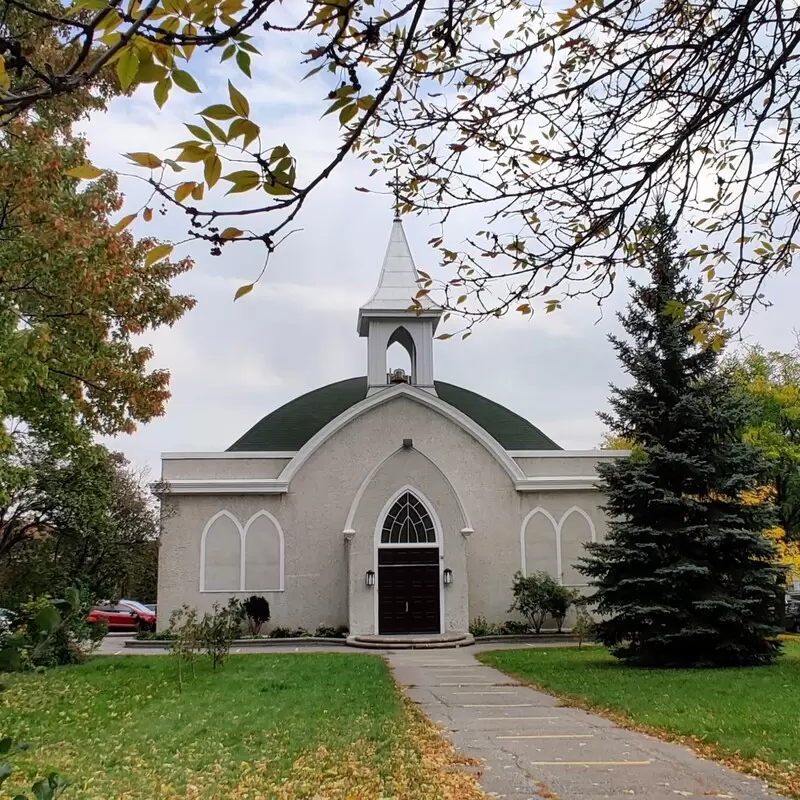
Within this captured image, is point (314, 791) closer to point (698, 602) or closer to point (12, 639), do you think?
point (12, 639)

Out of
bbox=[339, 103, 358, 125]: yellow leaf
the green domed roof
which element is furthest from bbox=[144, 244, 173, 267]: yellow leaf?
the green domed roof

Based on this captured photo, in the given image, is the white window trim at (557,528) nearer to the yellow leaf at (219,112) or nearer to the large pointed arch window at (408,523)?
the large pointed arch window at (408,523)

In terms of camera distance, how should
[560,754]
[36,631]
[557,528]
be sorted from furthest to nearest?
[557,528] → [560,754] → [36,631]

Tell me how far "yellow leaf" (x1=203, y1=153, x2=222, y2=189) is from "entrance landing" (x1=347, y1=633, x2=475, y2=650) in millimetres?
19430

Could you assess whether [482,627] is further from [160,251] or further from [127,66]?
[127,66]

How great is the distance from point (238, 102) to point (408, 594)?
2094cm

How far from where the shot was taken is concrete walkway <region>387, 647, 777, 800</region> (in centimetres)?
646

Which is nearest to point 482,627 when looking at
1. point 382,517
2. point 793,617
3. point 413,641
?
point 413,641

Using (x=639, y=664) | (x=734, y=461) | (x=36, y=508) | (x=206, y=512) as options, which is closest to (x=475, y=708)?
(x=639, y=664)

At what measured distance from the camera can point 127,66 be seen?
2.33 m

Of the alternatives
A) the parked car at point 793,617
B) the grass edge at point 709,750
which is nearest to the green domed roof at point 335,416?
the parked car at point 793,617

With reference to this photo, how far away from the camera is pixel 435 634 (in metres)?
21.8

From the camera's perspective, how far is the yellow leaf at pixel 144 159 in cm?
238

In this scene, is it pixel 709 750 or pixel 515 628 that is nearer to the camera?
pixel 709 750
